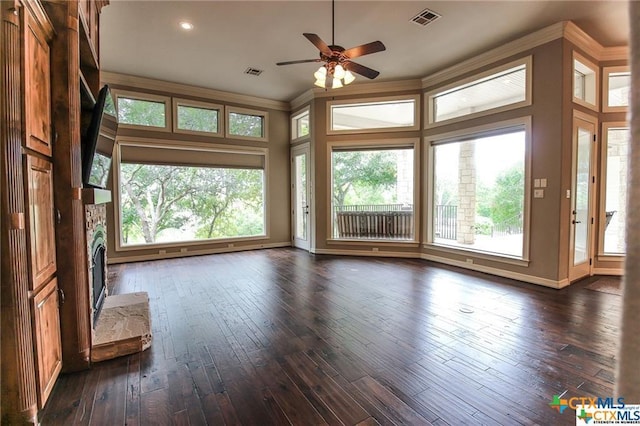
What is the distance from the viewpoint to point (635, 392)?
1.34 feet

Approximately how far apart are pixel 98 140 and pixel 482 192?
616 cm

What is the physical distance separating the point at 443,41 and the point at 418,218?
10.2 ft

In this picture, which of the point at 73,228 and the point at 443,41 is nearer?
the point at 73,228

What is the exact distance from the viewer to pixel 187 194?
6.84m

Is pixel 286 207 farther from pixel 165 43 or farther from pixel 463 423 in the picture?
pixel 463 423

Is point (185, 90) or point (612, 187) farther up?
point (185, 90)

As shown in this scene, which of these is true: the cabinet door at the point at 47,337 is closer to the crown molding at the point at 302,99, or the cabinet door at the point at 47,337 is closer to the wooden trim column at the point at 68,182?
the wooden trim column at the point at 68,182

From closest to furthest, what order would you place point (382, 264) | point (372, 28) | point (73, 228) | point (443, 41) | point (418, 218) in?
point (73, 228), point (372, 28), point (443, 41), point (382, 264), point (418, 218)

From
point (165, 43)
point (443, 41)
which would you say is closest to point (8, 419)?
point (165, 43)

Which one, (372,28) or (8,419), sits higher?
(372,28)

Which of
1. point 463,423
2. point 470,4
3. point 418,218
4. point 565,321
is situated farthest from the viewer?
point 418,218

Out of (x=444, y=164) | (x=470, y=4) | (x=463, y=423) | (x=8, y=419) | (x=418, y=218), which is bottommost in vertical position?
(x=463, y=423)

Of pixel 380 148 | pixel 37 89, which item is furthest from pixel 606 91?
pixel 37 89

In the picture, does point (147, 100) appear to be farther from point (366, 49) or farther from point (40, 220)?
point (40, 220)
